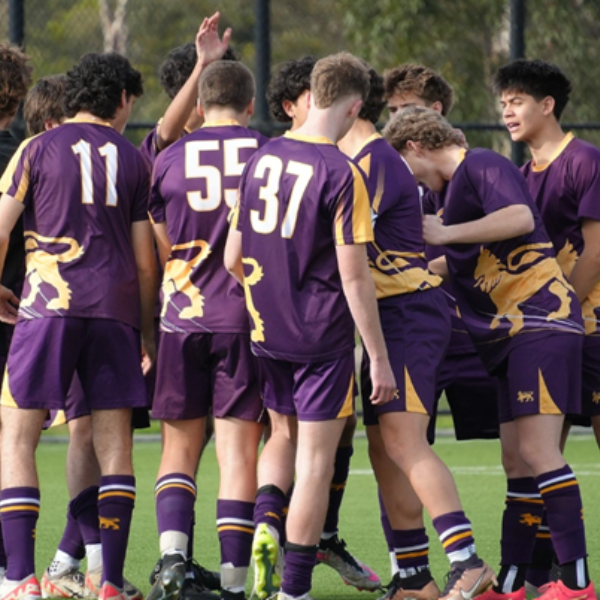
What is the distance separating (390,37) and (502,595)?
12574 millimetres

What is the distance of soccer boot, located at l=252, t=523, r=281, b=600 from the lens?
4.86 m

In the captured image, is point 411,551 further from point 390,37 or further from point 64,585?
point 390,37

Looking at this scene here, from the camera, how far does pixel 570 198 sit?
17.9 feet

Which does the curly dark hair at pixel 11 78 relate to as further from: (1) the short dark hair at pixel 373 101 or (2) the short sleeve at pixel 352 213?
(2) the short sleeve at pixel 352 213

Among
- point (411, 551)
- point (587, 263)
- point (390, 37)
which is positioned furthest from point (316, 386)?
point (390, 37)

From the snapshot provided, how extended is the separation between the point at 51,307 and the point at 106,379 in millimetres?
354

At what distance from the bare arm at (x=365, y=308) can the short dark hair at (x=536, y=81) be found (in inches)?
52.9

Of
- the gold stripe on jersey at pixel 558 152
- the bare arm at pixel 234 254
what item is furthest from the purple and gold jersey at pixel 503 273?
the bare arm at pixel 234 254

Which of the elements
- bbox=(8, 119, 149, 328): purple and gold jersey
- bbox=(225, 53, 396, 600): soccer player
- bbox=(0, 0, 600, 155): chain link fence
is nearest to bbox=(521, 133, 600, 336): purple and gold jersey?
bbox=(225, 53, 396, 600): soccer player

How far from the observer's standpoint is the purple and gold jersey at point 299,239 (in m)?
4.73

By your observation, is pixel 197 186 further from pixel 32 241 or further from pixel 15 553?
pixel 15 553

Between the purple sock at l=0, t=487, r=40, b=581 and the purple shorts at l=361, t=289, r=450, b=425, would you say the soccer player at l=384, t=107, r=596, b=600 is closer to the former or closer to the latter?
the purple shorts at l=361, t=289, r=450, b=425

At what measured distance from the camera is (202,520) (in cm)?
732

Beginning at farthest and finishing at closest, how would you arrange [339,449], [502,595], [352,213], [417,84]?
[417,84] → [339,449] → [502,595] → [352,213]
